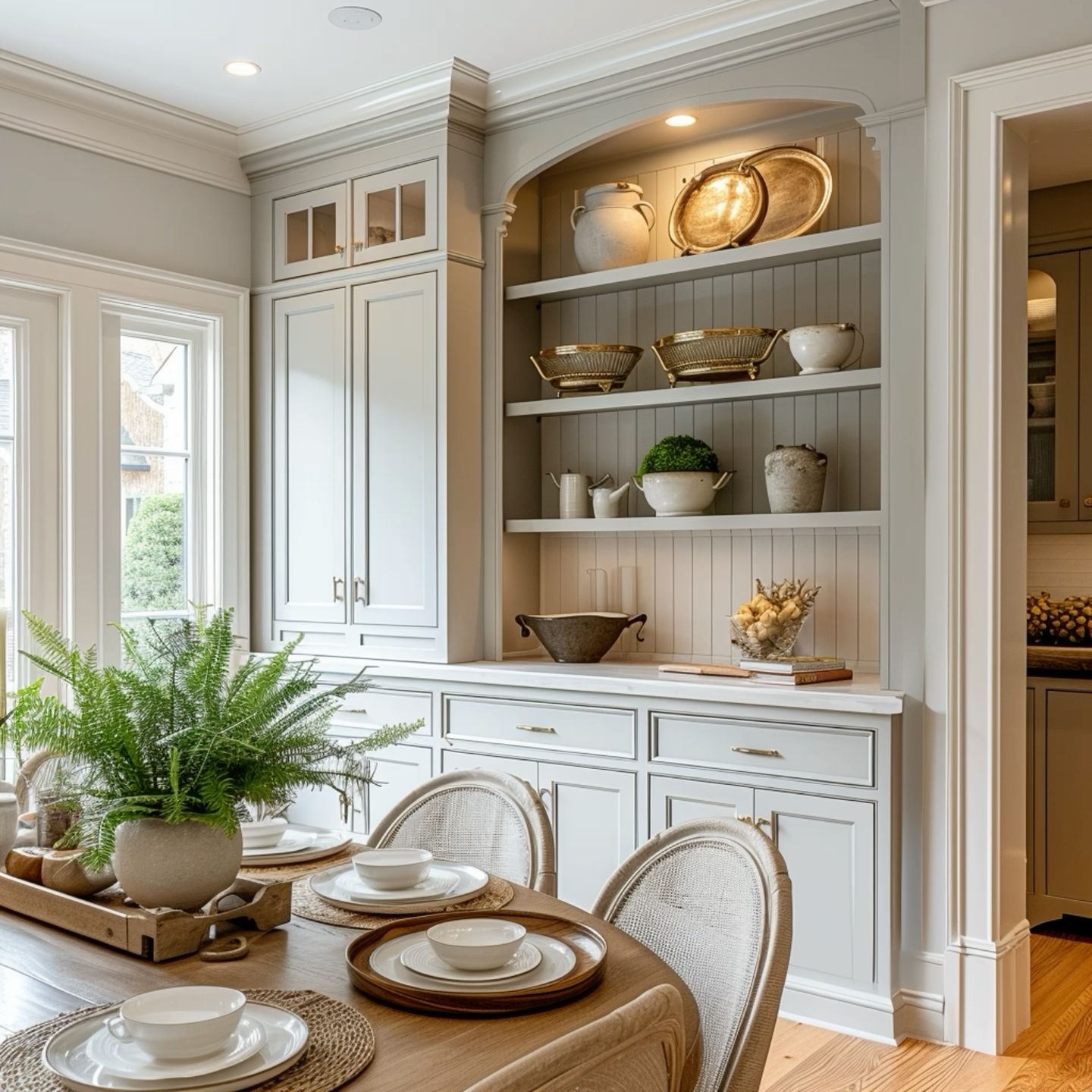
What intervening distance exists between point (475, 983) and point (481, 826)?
848 millimetres

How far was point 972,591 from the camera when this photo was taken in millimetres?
2865

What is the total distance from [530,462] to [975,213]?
1.74 meters

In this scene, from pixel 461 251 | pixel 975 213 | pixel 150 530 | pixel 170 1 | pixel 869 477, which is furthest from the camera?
pixel 150 530

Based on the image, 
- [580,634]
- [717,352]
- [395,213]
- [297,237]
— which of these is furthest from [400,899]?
[297,237]

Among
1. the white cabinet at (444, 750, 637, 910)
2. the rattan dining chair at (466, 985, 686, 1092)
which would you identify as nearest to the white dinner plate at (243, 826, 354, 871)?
the rattan dining chair at (466, 985, 686, 1092)

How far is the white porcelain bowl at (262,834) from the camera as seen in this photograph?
2035 millimetres

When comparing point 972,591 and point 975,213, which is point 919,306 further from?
point 972,591

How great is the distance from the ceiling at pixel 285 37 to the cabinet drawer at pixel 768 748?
6.45ft

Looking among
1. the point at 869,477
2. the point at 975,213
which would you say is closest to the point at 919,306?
the point at 975,213

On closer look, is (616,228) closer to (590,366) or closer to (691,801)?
(590,366)

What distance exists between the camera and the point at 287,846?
2047 mm

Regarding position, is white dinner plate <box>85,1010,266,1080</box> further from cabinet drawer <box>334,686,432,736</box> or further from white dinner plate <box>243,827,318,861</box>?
cabinet drawer <box>334,686,432,736</box>

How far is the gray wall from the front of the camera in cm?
362

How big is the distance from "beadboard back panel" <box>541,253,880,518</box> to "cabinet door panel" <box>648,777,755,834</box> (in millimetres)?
968
